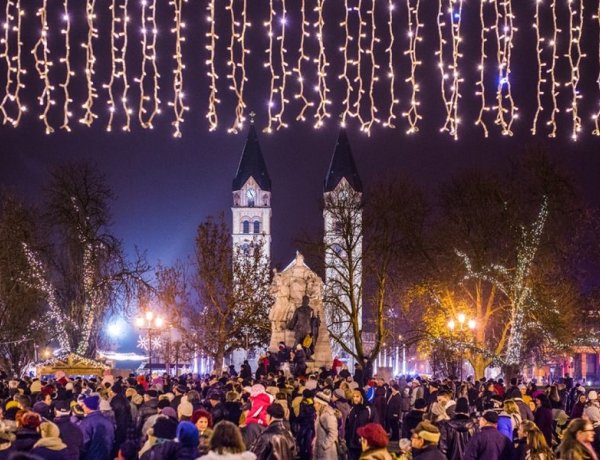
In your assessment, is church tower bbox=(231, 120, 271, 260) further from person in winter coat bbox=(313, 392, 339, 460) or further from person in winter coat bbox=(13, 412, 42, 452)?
person in winter coat bbox=(13, 412, 42, 452)

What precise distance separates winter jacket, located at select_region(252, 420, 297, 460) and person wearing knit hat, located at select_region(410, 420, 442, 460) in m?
1.78

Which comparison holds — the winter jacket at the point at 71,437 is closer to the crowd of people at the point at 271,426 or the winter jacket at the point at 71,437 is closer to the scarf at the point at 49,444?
the crowd of people at the point at 271,426

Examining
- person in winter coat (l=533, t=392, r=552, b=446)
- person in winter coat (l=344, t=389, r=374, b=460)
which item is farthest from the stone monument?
person in winter coat (l=533, t=392, r=552, b=446)

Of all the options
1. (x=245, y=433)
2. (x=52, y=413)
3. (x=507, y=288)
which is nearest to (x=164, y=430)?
(x=245, y=433)

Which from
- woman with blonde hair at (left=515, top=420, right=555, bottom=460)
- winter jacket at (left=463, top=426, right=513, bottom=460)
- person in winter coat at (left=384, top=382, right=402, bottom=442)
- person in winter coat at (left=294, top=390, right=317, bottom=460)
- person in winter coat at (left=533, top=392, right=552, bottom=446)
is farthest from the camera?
person in winter coat at (left=384, top=382, right=402, bottom=442)

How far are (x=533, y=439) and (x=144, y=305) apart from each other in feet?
111

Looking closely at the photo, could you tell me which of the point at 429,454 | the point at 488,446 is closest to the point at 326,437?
the point at 488,446

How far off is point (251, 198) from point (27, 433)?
4422 inches

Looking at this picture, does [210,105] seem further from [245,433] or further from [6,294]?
[6,294]

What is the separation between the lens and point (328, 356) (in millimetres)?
32750

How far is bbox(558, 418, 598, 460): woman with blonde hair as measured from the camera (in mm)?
7980

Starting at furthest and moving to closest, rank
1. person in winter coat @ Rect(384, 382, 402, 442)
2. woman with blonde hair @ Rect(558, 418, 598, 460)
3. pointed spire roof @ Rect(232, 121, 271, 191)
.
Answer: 1. pointed spire roof @ Rect(232, 121, 271, 191)
2. person in winter coat @ Rect(384, 382, 402, 442)
3. woman with blonde hair @ Rect(558, 418, 598, 460)

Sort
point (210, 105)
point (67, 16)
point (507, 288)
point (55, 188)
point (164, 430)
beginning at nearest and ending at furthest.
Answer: point (164, 430) → point (67, 16) → point (210, 105) → point (507, 288) → point (55, 188)

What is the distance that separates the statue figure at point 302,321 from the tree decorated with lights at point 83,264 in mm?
13052
